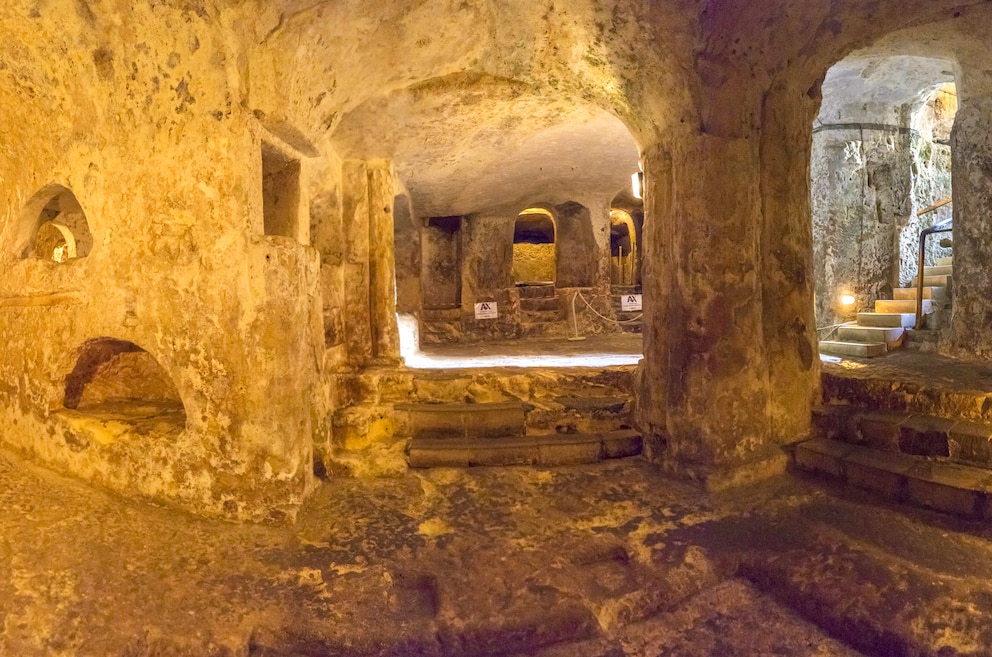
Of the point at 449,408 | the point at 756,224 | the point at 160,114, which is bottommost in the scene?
the point at 449,408

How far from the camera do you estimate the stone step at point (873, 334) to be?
6570mm

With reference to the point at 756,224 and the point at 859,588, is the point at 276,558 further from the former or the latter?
the point at 756,224

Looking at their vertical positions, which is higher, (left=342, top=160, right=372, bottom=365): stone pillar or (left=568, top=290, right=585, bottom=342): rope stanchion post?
(left=342, top=160, right=372, bottom=365): stone pillar

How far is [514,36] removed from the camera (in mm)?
4227

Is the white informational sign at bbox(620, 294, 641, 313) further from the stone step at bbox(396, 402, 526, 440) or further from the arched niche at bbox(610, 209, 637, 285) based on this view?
Answer: the arched niche at bbox(610, 209, 637, 285)

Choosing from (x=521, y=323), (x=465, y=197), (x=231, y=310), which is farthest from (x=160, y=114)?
(x=521, y=323)

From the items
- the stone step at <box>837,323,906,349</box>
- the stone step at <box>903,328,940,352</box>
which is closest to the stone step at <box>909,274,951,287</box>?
the stone step at <box>903,328,940,352</box>

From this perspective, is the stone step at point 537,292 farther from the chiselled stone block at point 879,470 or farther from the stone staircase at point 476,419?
the chiselled stone block at point 879,470

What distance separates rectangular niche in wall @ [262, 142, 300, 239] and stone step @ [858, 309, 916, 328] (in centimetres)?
660

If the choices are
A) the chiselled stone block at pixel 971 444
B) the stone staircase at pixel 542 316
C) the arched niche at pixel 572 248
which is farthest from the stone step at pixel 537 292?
the chiselled stone block at pixel 971 444

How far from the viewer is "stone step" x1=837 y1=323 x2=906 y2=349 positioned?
6.57m

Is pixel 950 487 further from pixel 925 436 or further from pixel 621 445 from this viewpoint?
pixel 621 445

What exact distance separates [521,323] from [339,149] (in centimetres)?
529

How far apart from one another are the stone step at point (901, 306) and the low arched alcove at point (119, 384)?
305 inches
